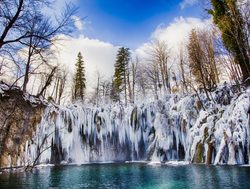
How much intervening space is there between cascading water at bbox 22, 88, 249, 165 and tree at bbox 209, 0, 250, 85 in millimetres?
2510

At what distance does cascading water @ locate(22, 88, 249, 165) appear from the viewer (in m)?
12.4

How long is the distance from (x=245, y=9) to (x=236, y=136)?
616 cm

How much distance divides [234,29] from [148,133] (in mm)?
10715

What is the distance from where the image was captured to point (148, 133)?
2020cm

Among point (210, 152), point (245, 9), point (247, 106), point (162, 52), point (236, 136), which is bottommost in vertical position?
point (210, 152)

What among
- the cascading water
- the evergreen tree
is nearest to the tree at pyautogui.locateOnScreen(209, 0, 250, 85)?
the cascading water

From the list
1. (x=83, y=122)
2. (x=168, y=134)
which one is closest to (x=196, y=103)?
(x=168, y=134)

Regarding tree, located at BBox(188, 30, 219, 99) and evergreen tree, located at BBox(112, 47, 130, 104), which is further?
evergreen tree, located at BBox(112, 47, 130, 104)

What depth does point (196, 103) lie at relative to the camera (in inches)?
701

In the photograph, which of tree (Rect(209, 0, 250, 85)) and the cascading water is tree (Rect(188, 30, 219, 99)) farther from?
tree (Rect(209, 0, 250, 85))

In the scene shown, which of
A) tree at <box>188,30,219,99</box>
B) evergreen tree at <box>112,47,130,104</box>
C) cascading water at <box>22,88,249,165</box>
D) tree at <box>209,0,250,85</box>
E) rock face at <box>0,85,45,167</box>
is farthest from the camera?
evergreen tree at <box>112,47,130,104</box>

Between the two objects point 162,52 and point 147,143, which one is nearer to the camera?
point 147,143

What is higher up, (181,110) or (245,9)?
(245,9)

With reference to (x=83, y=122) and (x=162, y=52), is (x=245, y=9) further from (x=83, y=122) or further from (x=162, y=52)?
(x=162, y=52)
